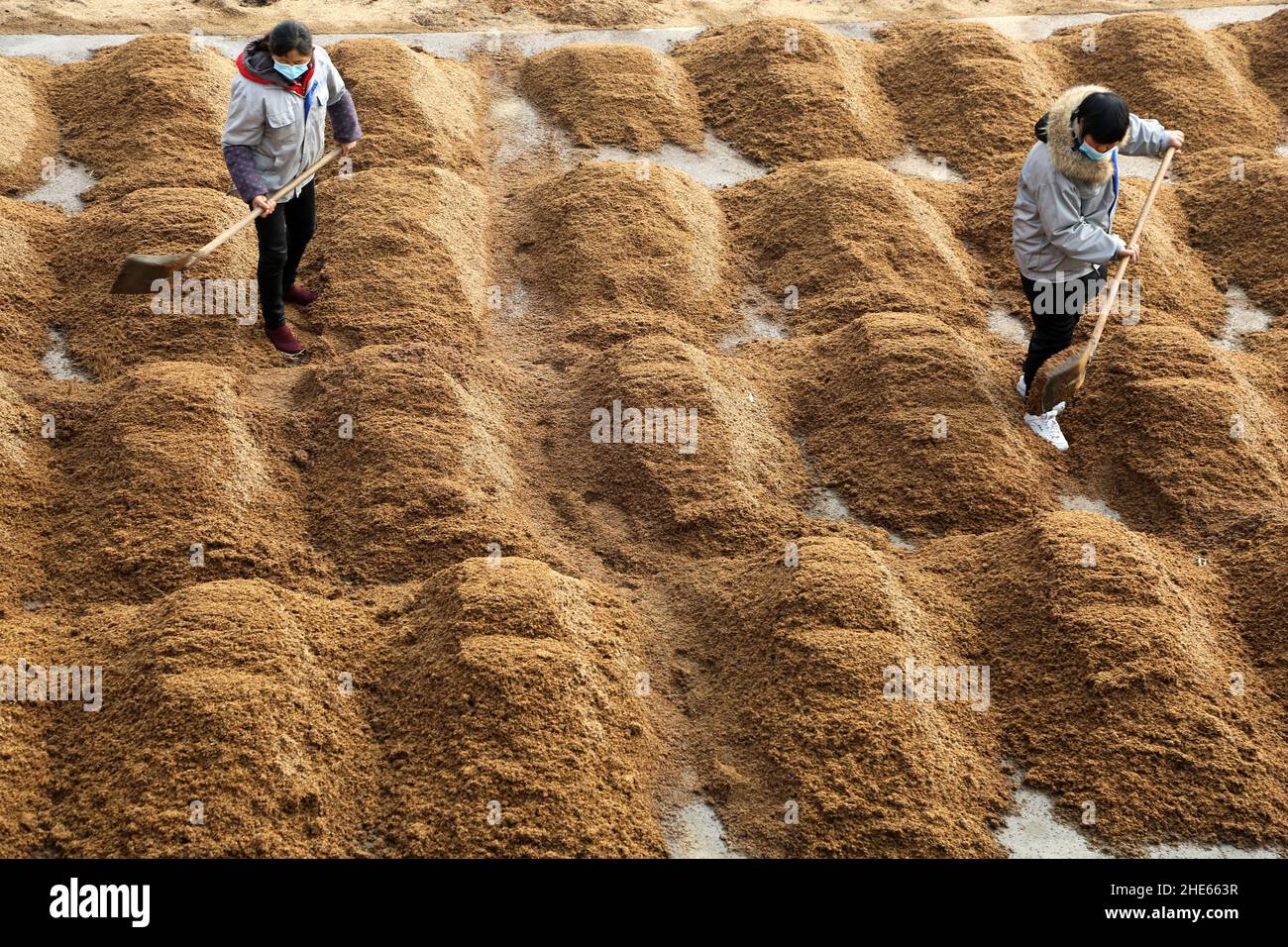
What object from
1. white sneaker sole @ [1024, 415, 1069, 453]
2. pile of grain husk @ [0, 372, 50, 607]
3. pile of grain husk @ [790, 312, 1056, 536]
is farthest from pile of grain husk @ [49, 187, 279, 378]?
white sneaker sole @ [1024, 415, 1069, 453]

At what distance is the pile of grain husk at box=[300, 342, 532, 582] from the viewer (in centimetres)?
494

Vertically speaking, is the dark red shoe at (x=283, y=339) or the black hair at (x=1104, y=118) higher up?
the black hair at (x=1104, y=118)

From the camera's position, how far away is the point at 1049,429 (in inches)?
222

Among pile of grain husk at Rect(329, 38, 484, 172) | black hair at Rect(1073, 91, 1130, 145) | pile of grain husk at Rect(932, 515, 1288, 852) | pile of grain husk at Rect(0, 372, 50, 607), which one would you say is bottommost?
pile of grain husk at Rect(0, 372, 50, 607)

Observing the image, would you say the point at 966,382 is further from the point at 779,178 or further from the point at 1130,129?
the point at 779,178

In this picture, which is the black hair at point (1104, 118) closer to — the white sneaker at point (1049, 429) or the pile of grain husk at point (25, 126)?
the white sneaker at point (1049, 429)

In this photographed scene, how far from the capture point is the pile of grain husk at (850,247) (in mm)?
6480

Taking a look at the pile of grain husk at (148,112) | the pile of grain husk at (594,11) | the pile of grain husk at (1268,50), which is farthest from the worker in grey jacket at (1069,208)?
the pile of grain husk at (594,11)

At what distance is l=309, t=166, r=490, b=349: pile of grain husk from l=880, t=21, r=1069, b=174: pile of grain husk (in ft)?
10.4

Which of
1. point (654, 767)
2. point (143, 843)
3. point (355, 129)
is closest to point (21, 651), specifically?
point (143, 843)

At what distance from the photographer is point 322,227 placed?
670 centimetres

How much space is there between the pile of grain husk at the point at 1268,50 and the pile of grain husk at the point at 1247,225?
1474mm

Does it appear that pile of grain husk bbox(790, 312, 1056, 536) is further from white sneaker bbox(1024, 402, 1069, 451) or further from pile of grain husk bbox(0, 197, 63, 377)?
pile of grain husk bbox(0, 197, 63, 377)

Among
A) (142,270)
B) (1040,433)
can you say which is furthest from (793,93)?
(142,270)
